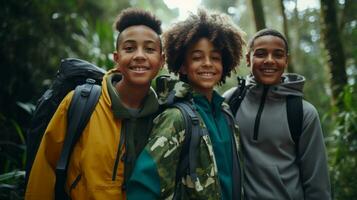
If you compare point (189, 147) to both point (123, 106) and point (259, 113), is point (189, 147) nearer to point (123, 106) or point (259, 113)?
point (123, 106)

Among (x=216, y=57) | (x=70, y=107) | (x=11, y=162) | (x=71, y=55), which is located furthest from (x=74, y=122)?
(x=71, y=55)

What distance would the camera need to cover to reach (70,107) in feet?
7.63

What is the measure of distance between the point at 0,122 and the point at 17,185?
135 centimetres

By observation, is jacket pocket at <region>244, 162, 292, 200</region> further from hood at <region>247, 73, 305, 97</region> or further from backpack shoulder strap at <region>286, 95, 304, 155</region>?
hood at <region>247, 73, 305, 97</region>

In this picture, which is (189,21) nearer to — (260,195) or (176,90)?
(176,90)

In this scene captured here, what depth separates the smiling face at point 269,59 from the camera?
281 centimetres

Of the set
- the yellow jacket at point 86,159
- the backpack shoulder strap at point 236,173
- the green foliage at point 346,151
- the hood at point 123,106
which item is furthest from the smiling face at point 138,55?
the green foliage at point 346,151

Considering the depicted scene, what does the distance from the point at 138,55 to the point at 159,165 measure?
2.57 ft

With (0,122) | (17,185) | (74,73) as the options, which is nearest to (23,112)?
(0,122)

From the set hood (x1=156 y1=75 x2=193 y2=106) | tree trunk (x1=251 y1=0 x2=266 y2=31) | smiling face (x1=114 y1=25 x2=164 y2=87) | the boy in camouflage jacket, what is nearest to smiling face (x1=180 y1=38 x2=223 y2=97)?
the boy in camouflage jacket

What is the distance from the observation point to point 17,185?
3.62 m

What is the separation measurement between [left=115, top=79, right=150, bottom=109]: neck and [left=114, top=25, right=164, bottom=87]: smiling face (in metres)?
0.04

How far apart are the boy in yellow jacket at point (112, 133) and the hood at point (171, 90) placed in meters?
0.06

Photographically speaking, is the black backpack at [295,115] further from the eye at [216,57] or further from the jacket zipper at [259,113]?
the eye at [216,57]
